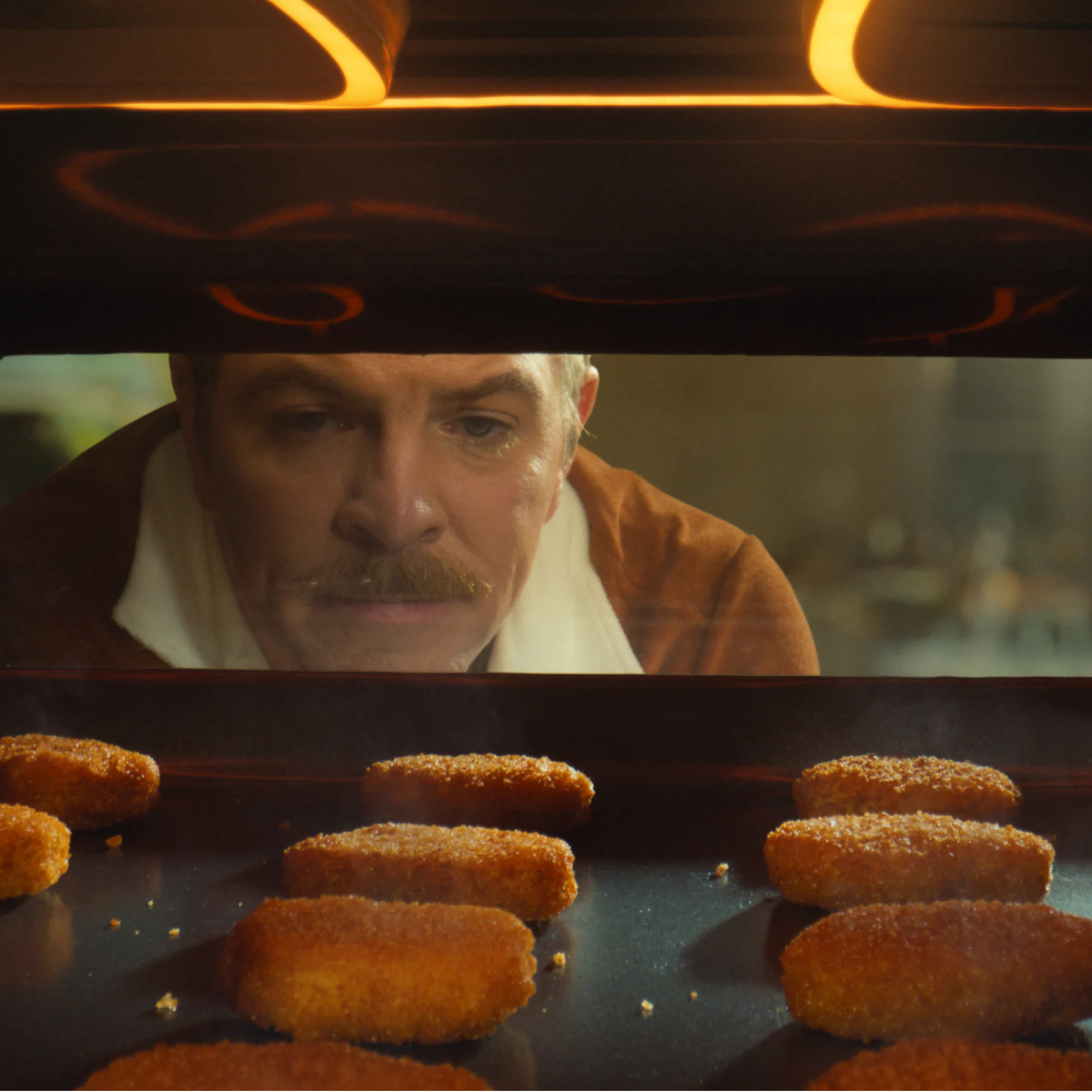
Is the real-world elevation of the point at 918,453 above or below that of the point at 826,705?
above

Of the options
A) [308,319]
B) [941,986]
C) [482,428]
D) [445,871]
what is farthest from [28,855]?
[941,986]

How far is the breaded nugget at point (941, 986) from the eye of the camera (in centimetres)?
94

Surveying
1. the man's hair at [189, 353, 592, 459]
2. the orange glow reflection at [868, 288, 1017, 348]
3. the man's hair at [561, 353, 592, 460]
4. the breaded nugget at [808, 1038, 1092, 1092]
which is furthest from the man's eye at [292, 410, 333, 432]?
the breaded nugget at [808, 1038, 1092, 1092]

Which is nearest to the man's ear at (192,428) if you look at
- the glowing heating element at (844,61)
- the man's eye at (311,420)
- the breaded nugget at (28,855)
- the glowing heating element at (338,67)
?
the man's eye at (311,420)

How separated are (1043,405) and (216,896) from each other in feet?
4.38

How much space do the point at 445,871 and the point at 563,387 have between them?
77cm

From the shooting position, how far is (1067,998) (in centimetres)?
95

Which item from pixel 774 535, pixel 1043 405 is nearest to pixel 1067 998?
pixel 774 535

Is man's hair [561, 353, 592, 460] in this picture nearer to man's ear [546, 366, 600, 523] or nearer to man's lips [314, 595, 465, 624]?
man's ear [546, 366, 600, 523]

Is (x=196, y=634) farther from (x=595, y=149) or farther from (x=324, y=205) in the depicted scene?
(x=595, y=149)

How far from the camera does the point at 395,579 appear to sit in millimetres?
1729

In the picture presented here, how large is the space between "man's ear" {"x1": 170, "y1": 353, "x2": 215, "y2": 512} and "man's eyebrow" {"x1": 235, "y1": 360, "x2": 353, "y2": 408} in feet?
0.25

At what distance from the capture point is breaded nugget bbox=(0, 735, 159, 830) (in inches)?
57.4

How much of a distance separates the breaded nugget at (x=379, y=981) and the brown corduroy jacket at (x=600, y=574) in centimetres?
77
